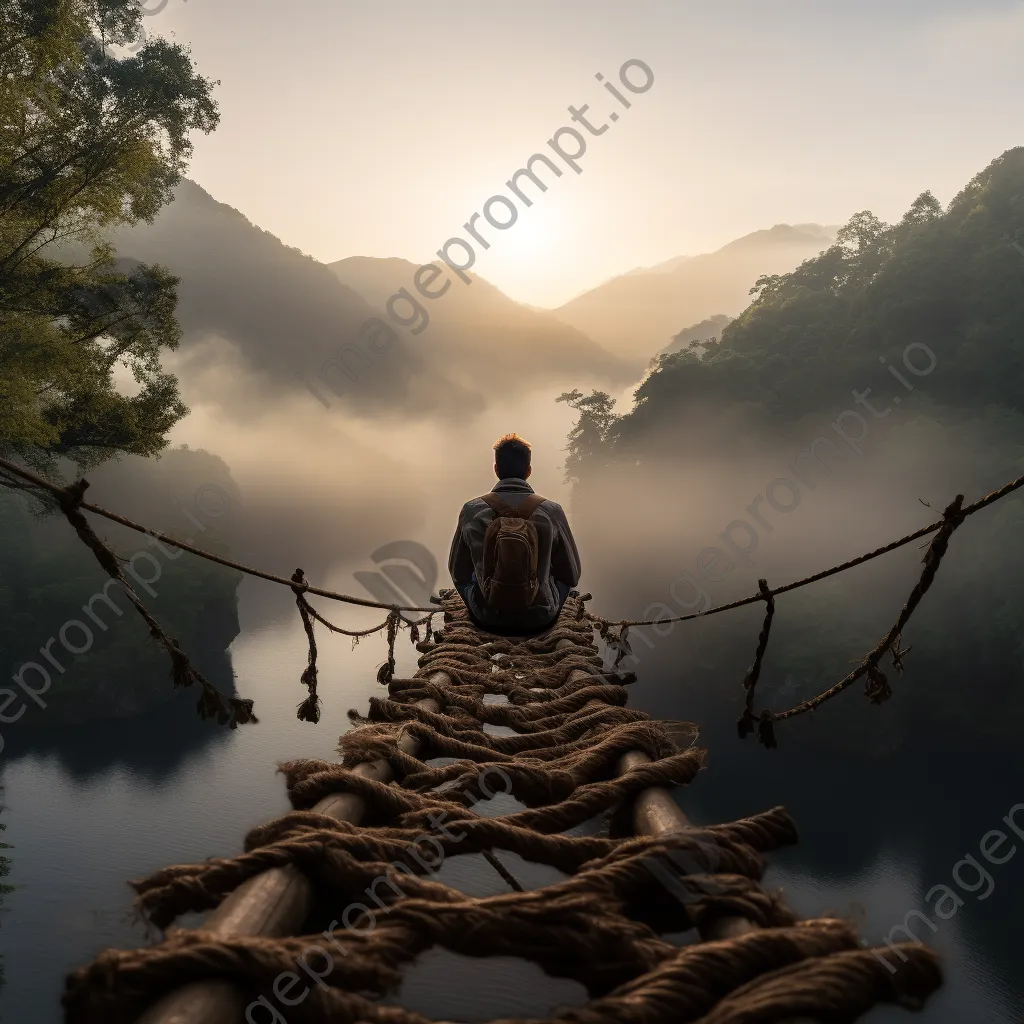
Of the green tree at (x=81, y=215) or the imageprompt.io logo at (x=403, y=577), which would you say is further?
the imageprompt.io logo at (x=403, y=577)

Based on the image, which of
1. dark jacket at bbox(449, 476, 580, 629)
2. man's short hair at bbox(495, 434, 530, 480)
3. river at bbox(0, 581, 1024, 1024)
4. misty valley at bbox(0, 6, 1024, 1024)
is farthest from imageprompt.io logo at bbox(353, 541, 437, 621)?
man's short hair at bbox(495, 434, 530, 480)

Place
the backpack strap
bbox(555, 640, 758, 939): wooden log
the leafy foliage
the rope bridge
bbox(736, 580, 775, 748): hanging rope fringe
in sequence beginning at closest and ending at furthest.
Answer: bbox(555, 640, 758, 939): wooden log → the rope bridge → bbox(736, 580, 775, 748): hanging rope fringe → the backpack strap → the leafy foliage

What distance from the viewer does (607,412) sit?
44.9m

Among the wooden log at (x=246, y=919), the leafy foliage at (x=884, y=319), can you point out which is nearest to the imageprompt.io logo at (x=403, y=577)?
the leafy foliage at (x=884, y=319)

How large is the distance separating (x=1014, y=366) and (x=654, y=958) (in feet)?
130

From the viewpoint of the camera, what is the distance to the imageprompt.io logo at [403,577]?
273 feet

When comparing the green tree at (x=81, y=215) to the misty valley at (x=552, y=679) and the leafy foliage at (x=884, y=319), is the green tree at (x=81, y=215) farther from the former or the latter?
the leafy foliage at (x=884, y=319)

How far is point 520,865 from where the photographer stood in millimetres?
33062

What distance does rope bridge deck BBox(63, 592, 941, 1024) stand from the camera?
1.03 m

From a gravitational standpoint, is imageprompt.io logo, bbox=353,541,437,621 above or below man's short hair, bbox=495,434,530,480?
above

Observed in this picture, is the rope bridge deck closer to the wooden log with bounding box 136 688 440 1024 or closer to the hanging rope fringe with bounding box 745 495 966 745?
the wooden log with bounding box 136 688 440 1024

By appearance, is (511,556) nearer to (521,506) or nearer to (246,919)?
(521,506)

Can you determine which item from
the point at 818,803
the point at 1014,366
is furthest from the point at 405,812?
the point at 1014,366

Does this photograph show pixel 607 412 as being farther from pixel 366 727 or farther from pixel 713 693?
pixel 366 727
